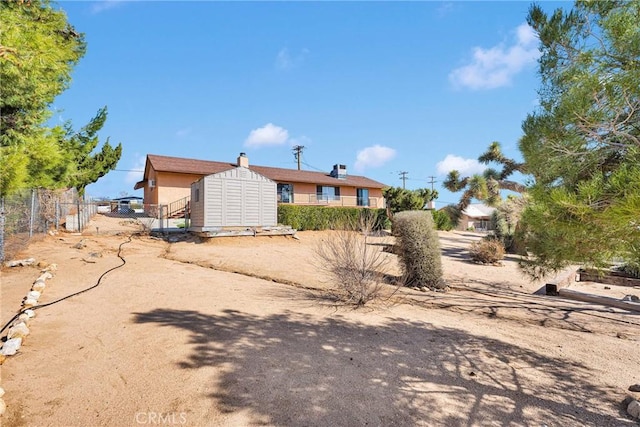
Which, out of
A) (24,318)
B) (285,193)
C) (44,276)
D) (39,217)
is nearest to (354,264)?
(24,318)

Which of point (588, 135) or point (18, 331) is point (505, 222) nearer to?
point (588, 135)

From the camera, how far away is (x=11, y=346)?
12.0 ft

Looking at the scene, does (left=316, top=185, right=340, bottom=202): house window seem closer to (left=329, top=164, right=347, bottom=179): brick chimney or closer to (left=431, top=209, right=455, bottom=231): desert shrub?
(left=329, top=164, right=347, bottom=179): brick chimney

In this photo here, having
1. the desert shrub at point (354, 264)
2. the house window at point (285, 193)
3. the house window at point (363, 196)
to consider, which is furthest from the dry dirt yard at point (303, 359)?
the house window at point (363, 196)

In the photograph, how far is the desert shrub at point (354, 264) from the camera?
6.34m

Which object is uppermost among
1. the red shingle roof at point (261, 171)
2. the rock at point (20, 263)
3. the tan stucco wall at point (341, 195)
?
the red shingle roof at point (261, 171)

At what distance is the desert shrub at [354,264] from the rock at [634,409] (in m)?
3.93

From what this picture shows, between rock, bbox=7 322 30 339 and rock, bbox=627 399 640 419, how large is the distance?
6543 mm

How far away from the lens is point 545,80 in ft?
12.0

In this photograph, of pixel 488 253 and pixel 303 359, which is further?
pixel 488 253

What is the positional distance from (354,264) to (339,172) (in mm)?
30203

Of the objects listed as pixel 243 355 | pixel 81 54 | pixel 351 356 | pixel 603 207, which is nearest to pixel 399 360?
pixel 351 356

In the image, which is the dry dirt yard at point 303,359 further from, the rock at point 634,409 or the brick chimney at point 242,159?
the brick chimney at point 242,159

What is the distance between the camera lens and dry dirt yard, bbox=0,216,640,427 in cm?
277
